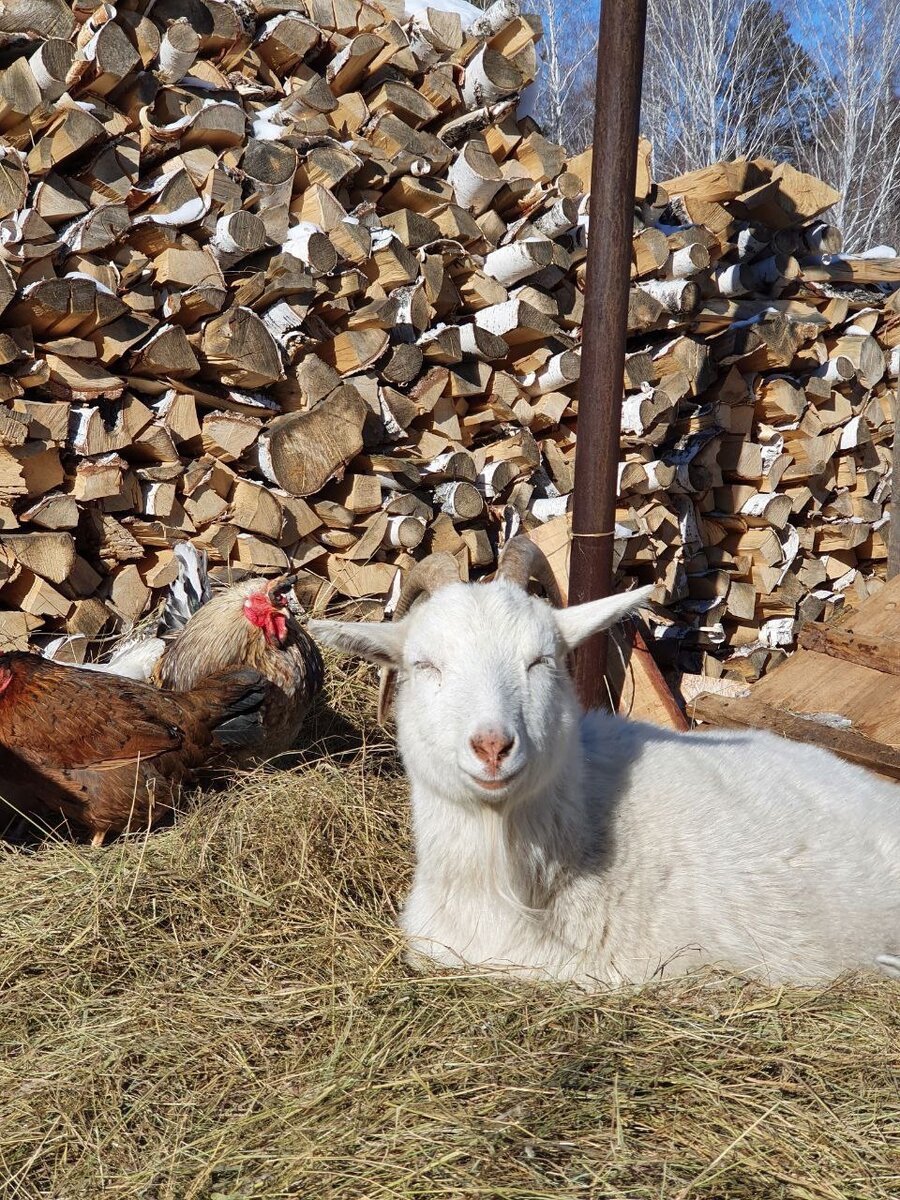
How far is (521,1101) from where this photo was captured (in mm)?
2367

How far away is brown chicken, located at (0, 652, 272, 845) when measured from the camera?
13.3ft

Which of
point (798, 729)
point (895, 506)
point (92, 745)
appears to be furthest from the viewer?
point (895, 506)

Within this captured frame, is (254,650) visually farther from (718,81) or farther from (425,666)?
(718,81)

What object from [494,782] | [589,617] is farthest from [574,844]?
[589,617]

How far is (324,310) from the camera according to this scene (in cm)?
537

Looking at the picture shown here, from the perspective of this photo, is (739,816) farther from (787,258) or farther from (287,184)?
(787,258)

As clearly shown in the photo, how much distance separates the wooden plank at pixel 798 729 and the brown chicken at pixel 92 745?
8.17ft

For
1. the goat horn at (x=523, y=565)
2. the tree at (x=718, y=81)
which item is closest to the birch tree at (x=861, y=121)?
the tree at (x=718, y=81)

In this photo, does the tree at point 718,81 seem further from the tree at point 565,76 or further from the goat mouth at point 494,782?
the goat mouth at point 494,782

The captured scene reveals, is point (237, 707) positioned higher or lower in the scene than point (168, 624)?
lower

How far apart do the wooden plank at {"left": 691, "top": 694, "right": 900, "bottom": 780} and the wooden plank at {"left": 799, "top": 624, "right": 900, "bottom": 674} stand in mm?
644

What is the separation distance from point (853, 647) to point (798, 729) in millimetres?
913

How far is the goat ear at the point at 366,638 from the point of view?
10.0 ft

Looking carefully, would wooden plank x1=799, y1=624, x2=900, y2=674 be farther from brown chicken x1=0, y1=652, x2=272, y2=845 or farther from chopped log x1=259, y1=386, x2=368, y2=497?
brown chicken x1=0, y1=652, x2=272, y2=845
